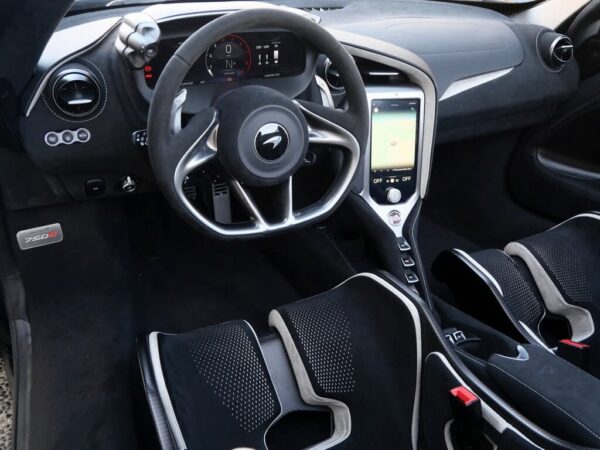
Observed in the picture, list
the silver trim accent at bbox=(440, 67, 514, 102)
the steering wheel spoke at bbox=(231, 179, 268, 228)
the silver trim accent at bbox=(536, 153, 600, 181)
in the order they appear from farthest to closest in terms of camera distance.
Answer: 1. the silver trim accent at bbox=(536, 153, 600, 181)
2. the silver trim accent at bbox=(440, 67, 514, 102)
3. the steering wheel spoke at bbox=(231, 179, 268, 228)

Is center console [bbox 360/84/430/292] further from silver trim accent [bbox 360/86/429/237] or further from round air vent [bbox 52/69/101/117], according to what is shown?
round air vent [bbox 52/69/101/117]

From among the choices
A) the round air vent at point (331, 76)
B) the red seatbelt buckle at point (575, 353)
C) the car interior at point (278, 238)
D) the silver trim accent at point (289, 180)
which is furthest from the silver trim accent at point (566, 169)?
the silver trim accent at point (289, 180)

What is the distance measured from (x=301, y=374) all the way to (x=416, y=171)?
28.3 inches

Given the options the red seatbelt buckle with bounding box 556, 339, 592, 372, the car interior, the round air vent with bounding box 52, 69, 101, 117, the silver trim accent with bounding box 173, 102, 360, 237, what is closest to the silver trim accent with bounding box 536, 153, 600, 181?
the car interior

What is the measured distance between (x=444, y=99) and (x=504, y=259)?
1.91 feet

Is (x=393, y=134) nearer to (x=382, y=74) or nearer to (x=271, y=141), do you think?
(x=382, y=74)

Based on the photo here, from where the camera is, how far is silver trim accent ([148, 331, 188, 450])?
1356 mm

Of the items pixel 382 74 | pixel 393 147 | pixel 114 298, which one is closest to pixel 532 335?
pixel 393 147

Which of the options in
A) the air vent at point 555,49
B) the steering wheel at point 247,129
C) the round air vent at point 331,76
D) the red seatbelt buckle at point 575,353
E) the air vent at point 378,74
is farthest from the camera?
the air vent at point 555,49

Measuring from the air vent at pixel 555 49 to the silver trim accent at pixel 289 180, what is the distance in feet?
Answer: 4.01

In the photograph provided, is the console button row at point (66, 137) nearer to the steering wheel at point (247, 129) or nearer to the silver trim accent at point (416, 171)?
the steering wheel at point (247, 129)

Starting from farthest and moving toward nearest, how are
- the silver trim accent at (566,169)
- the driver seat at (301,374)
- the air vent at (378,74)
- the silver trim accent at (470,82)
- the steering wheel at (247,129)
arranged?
the silver trim accent at (566,169), the silver trim accent at (470,82), the air vent at (378,74), the driver seat at (301,374), the steering wheel at (247,129)

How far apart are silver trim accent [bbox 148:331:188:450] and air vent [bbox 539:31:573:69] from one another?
5.65 ft

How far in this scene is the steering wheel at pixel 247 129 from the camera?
1.16 metres
